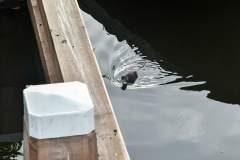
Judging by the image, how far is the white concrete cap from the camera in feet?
5.12

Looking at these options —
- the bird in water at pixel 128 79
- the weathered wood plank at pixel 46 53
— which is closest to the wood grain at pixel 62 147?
the weathered wood plank at pixel 46 53

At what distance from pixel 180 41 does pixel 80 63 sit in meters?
3.84

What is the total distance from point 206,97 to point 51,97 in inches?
154

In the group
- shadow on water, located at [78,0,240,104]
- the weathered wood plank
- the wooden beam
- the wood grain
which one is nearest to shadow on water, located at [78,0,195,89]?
shadow on water, located at [78,0,240,104]

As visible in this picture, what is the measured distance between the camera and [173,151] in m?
4.41

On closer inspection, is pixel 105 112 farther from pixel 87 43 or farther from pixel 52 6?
pixel 52 6

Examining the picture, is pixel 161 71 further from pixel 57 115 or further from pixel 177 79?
pixel 57 115

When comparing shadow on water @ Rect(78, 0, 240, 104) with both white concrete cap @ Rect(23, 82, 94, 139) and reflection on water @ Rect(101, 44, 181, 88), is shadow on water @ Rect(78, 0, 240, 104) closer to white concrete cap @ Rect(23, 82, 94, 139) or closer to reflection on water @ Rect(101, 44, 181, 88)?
reflection on water @ Rect(101, 44, 181, 88)

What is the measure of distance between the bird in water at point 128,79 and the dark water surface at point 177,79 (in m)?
0.07

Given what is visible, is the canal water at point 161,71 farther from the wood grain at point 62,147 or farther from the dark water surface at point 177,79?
the wood grain at point 62,147

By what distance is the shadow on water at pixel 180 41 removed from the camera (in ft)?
18.8

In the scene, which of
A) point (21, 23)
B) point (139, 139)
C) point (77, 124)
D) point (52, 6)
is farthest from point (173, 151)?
point (77, 124)

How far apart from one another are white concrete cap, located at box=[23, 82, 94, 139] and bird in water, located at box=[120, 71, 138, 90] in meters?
3.87

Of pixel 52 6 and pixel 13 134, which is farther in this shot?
pixel 13 134
